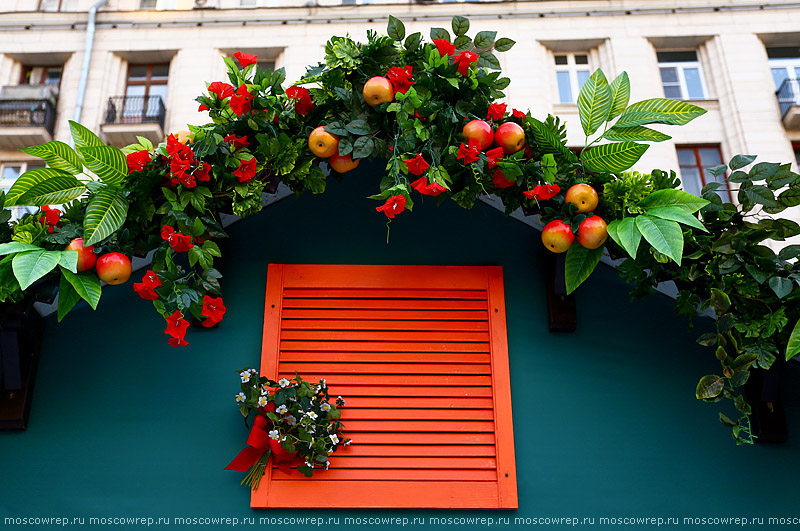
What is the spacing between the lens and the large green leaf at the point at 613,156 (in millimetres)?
3452

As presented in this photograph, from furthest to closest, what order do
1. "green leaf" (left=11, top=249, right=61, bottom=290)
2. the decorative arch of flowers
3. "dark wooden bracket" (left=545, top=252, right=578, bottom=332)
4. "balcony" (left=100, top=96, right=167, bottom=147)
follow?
"balcony" (left=100, top=96, right=167, bottom=147)
"dark wooden bracket" (left=545, top=252, right=578, bottom=332)
the decorative arch of flowers
"green leaf" (left=11, top=249, right=61, bottom=290)

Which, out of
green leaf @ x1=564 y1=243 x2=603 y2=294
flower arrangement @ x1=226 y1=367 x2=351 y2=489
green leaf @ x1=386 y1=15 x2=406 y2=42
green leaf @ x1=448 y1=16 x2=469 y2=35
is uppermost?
green leaf @ x1=448 y1=16 x2=469 y2=35

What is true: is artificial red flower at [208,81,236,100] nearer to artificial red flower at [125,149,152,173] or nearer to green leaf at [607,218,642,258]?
artificial red flower at [125,149,152,173]

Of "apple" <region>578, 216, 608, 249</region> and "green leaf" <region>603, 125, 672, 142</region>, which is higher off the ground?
"green leaf" <region>603, 125, 672, 142</region>

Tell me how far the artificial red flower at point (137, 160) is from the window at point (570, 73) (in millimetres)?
14454

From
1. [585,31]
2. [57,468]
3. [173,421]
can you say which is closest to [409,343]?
[173,421]

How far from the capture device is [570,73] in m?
17.0

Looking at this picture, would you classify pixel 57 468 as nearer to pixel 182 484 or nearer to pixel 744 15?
pixel 182 484

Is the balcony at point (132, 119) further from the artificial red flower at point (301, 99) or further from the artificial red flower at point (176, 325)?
the artificial red flower at point (176, 325)

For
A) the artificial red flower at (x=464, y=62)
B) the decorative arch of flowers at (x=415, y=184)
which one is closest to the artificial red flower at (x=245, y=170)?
the decorative arch of flowers at (x=415, y=184)

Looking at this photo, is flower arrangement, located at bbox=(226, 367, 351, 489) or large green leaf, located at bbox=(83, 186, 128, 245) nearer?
large green leaf, located at bbox=(83, 186, 128, 245)

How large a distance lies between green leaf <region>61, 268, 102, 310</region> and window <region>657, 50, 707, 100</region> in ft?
51.6

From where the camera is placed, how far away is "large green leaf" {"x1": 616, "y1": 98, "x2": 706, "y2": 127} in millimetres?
3525

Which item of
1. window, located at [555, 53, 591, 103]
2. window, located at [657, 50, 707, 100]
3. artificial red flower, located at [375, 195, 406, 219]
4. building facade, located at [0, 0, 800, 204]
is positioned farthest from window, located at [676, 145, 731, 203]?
artificial red flower, located at [375, 195, 406, 219]
